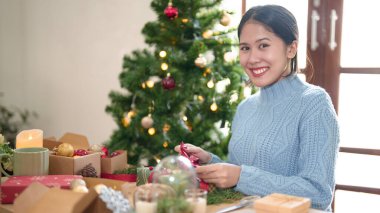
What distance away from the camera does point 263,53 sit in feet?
5.38

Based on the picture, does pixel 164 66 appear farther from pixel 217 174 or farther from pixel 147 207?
pixel 147 207

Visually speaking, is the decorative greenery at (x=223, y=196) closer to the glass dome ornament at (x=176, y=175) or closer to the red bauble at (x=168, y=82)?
the glass dome ornament at (x=176, y=175)

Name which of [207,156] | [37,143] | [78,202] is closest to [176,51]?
[207,156]

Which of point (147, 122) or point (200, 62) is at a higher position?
point (200, 62)

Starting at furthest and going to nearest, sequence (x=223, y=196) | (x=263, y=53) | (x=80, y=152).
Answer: (x=263, y=53) < (x=80, y=152) < (x=223, y=196)

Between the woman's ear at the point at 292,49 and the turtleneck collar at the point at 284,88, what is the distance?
0.08 meters

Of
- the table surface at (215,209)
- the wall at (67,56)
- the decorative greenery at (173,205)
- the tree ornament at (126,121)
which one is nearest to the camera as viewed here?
the decorative greenery at (173,205)

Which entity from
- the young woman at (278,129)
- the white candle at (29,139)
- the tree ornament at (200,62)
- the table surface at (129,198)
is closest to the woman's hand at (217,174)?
the young woman at (278,129)

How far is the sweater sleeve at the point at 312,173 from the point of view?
1.40m

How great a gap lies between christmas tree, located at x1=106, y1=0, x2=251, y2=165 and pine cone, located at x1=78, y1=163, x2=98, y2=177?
1.27m

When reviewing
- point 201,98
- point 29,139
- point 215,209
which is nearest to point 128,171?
point 29,139

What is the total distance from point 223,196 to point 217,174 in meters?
0.08

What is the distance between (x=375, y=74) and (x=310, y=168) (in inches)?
70.8

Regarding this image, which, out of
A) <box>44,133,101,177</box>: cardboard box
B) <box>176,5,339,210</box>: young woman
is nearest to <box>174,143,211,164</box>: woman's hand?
<box>176,5,339,210</box>: young woman
